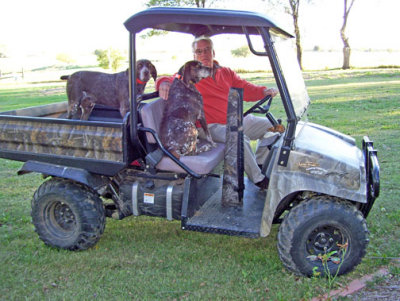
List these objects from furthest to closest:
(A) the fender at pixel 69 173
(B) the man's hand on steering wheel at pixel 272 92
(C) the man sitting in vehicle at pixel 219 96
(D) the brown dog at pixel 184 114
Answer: (C) the man sitting in vehicle at pixel 219 96
(B) the man's hand on steering wheel at pixel 272 92
(D) the brown dog at pixel 184 114
(A) the fender at pixel 69 173

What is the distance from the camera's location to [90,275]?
349cm

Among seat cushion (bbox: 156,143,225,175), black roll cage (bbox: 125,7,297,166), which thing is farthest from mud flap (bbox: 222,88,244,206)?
black roll cage (bbox: 125,7,297,166)

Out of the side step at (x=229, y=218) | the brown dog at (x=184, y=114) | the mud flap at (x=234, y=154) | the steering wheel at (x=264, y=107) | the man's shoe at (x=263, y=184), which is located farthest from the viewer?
the steering wheel at (x=264, y=107)

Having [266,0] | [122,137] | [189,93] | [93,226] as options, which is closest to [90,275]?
[93,226]

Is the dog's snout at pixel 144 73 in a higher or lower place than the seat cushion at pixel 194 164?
higher

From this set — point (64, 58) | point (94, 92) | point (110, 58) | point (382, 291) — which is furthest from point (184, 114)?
point (64, 58)

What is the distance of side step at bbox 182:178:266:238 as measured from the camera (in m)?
3.46

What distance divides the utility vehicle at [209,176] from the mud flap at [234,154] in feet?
0.04

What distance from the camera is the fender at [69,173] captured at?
373 centimetres

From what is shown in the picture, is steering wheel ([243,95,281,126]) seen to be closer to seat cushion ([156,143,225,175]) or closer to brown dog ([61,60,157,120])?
seat cushion ([156,143,225,175])

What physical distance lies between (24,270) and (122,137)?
1.43 m

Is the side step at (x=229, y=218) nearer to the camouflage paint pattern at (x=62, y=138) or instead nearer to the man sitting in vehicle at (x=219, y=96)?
the man sitting in vehicle at (x=219, y=96)

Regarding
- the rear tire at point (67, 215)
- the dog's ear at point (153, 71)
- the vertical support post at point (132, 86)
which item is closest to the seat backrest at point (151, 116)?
the vertical support post at point (132, 86)

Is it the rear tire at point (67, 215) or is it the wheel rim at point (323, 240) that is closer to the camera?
the wheel rim at point (323, 240)
